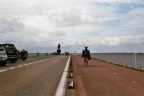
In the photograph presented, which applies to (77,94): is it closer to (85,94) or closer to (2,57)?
(85,94)

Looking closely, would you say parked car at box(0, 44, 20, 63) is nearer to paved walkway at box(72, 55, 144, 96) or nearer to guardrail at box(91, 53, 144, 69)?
guardrail at box(91, 53, 144, 69)

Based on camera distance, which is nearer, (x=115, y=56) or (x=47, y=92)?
(x=47, y=92)

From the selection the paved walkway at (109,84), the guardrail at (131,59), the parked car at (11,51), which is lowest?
the paved walkway at (109,84)

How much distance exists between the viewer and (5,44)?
1527 inches

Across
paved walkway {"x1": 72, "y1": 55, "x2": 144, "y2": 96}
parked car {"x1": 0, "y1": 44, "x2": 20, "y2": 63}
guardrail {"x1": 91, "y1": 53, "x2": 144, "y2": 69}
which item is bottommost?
paved walkway {"x1": 72, "y1": 55, "x2": 144, "y2": 96}

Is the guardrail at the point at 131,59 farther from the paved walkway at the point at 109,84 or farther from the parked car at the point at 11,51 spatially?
the parked car at the point at 11,51

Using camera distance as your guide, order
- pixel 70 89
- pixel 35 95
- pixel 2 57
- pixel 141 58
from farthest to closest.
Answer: pixel 2 57 < pixel 141 58 < pixel 70 89 < pixel 35 95

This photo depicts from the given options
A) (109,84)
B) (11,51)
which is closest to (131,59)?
(109,84)

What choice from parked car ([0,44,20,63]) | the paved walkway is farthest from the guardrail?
parked car ([0,44,20,63])

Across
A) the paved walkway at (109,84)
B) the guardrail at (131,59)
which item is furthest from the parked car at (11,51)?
the paved walkway at (109,84)

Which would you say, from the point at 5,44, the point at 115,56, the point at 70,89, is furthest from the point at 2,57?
the point at 70,89

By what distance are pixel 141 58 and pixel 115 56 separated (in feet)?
42.8

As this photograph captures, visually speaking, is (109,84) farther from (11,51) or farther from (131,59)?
(11,51)

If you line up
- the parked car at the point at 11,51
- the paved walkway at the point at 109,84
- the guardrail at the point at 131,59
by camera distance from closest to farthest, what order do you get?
1. the paved walkway at the point at 109,84
2. the guardrail at the point at 131,59
3. the parked car at the point at 11,51
